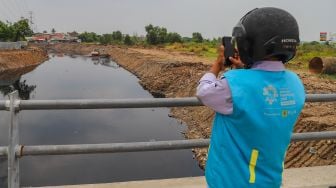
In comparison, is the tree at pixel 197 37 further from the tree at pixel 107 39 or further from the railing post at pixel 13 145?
the railing post at pixel 13 145

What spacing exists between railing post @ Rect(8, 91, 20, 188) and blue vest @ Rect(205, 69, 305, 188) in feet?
4.97

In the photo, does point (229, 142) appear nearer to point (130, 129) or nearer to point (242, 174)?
point (242, 174)

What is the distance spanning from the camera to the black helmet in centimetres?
193

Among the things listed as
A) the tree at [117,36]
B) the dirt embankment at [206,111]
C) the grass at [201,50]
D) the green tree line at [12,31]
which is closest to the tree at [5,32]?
the green tree line at [12,31]

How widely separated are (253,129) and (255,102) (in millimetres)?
124

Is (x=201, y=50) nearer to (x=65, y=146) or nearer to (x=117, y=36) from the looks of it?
(x=65, y=146)

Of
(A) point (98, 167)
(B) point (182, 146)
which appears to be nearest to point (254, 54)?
(B) point (182, 146)

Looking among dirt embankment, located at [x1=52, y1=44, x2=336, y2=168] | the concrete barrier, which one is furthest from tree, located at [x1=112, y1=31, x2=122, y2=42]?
the concrete barrier

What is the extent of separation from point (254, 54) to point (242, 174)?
55 centimetres

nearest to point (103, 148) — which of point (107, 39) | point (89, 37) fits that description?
point (107, 39)

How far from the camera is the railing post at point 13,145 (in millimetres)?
2920

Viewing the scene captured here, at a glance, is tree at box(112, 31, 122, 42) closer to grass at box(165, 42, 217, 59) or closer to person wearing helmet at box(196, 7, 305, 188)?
grass at box(165, 42, 217, 59)

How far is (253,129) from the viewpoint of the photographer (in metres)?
1.96

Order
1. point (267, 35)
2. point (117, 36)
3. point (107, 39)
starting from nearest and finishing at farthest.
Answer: point (267, 35) → point (107, 39) → point (117, 36)
